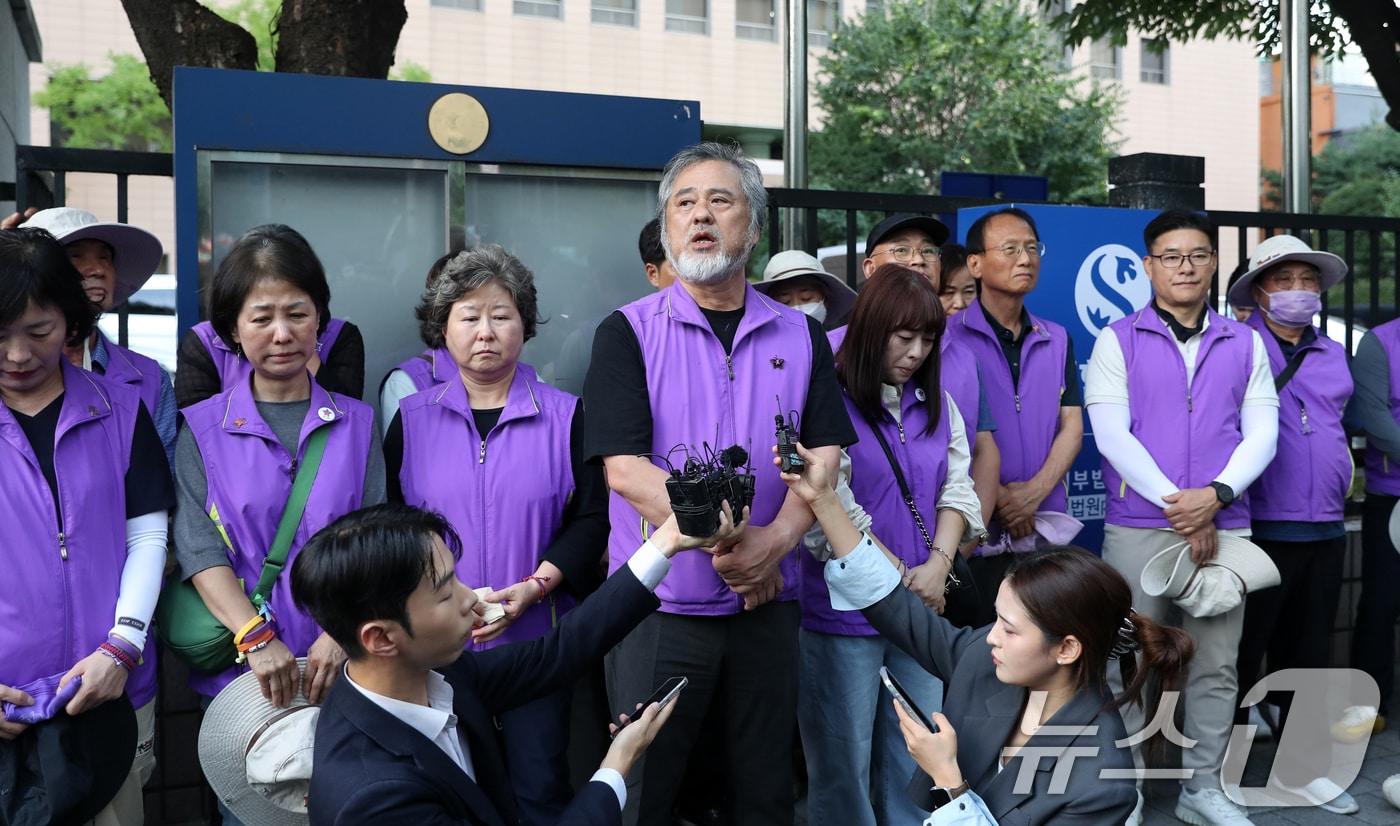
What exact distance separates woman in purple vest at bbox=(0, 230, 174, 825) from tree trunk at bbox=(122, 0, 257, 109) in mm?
3029

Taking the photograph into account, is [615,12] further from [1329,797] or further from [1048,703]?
[1048,703]

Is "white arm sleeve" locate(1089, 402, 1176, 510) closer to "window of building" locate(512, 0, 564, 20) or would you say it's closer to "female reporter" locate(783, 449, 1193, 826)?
"female reporter" locate(783, 449, 1193, 826)

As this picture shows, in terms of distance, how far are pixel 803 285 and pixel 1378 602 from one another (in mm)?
3027

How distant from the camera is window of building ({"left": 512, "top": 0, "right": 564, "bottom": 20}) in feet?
91.5

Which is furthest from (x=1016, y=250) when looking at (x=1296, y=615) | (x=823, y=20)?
(x=823, y=20)

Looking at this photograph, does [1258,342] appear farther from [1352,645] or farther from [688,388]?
[688,388]

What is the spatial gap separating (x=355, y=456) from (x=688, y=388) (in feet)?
2.89

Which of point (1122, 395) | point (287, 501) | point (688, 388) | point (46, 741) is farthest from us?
point (1122, 395)

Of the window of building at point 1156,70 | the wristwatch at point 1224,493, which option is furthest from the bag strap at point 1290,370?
the window of building at point 1156,70

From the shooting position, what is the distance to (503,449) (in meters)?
3.30

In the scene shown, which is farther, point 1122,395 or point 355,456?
point 1122,395

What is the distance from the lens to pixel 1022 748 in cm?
255

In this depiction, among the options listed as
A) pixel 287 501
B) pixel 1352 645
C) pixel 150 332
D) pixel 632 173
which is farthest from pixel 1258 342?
pixel 150 332

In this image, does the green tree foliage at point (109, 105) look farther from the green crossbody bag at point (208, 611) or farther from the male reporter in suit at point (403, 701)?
the male reporter in suit at point (403, 701)
